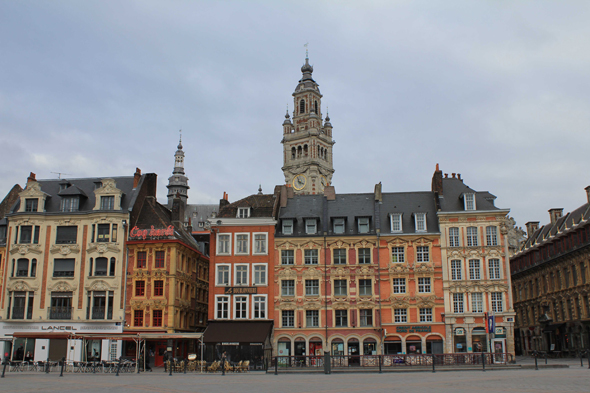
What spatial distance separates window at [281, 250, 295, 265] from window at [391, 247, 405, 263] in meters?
7.80

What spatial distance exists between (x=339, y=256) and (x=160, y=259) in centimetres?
1423

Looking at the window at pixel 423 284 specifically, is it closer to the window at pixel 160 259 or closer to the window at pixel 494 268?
the window at pixel 494 268

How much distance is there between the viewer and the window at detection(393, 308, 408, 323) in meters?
45.0

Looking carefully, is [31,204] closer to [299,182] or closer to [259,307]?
[259,307]

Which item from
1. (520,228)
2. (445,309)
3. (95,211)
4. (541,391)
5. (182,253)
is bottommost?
(541,391)

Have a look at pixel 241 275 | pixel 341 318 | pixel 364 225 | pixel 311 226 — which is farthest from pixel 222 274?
pixel 364 225

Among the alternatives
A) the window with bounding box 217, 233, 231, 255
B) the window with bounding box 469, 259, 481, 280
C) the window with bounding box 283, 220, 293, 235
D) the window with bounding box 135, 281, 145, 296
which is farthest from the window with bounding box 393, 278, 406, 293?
the window with bounding box 135, 281, 145, 296

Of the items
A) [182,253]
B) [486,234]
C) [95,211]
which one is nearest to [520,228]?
[486,234]

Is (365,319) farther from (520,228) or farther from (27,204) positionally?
(520,228)

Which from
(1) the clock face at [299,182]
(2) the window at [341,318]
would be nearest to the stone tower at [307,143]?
(1) the clock face at [299,182]

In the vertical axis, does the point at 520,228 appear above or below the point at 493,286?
above

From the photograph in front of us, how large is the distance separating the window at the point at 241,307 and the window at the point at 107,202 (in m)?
13.0

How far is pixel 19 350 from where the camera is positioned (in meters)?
45.9

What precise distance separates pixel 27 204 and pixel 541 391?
42998 millimetres
